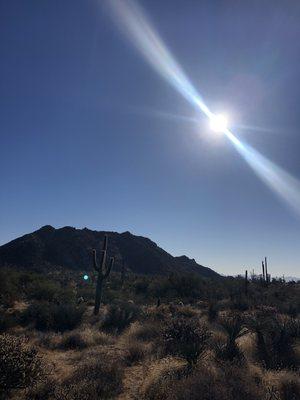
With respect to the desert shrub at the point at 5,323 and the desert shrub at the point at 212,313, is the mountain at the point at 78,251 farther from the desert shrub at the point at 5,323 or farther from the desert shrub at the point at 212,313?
the desert shrub at the point at 5,323

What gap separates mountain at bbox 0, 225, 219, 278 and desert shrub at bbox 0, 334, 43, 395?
5616 centimetres

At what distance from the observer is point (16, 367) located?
320 inches

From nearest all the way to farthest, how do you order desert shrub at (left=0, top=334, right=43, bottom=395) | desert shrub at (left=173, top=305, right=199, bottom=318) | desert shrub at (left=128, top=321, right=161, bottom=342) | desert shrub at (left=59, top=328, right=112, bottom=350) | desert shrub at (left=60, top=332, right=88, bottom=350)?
desert shrub at (left=0, top=334, right=43, bottom=395)
desert shrub at (left=60, top=332, right=88, bottom=350)
desert shrub at (left=59, top=328, right=112, bottom=350)
desert shrub at (left=128, top=321, right=161, bottom=342)
desert shrub at (left=173, top=305, right=199, bottom=318)

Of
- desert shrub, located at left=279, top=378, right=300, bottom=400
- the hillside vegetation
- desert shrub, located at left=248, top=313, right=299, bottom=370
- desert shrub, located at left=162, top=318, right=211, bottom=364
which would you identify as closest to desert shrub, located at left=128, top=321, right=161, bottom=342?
the hillside vegetation

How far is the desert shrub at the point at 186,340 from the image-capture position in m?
11.0

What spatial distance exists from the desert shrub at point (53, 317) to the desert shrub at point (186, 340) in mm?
4929

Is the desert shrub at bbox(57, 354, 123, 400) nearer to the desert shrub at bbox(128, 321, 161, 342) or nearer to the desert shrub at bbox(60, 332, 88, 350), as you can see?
the desert shrub at bbox(60, 332, 88, 350)

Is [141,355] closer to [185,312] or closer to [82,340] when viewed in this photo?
[82,340]

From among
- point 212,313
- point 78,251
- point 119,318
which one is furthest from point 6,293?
point 78,251

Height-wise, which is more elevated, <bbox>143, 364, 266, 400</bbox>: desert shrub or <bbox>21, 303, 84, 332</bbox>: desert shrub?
<bbox>21, 303, 84, 332</bbox>: desert shrub

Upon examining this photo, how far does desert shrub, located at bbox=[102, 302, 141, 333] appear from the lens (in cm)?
1685

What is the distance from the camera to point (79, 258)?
7262 centimetres

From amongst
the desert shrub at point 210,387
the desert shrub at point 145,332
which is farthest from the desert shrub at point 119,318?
the desert shrub at point 210,387

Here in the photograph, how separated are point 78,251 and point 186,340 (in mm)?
64291
